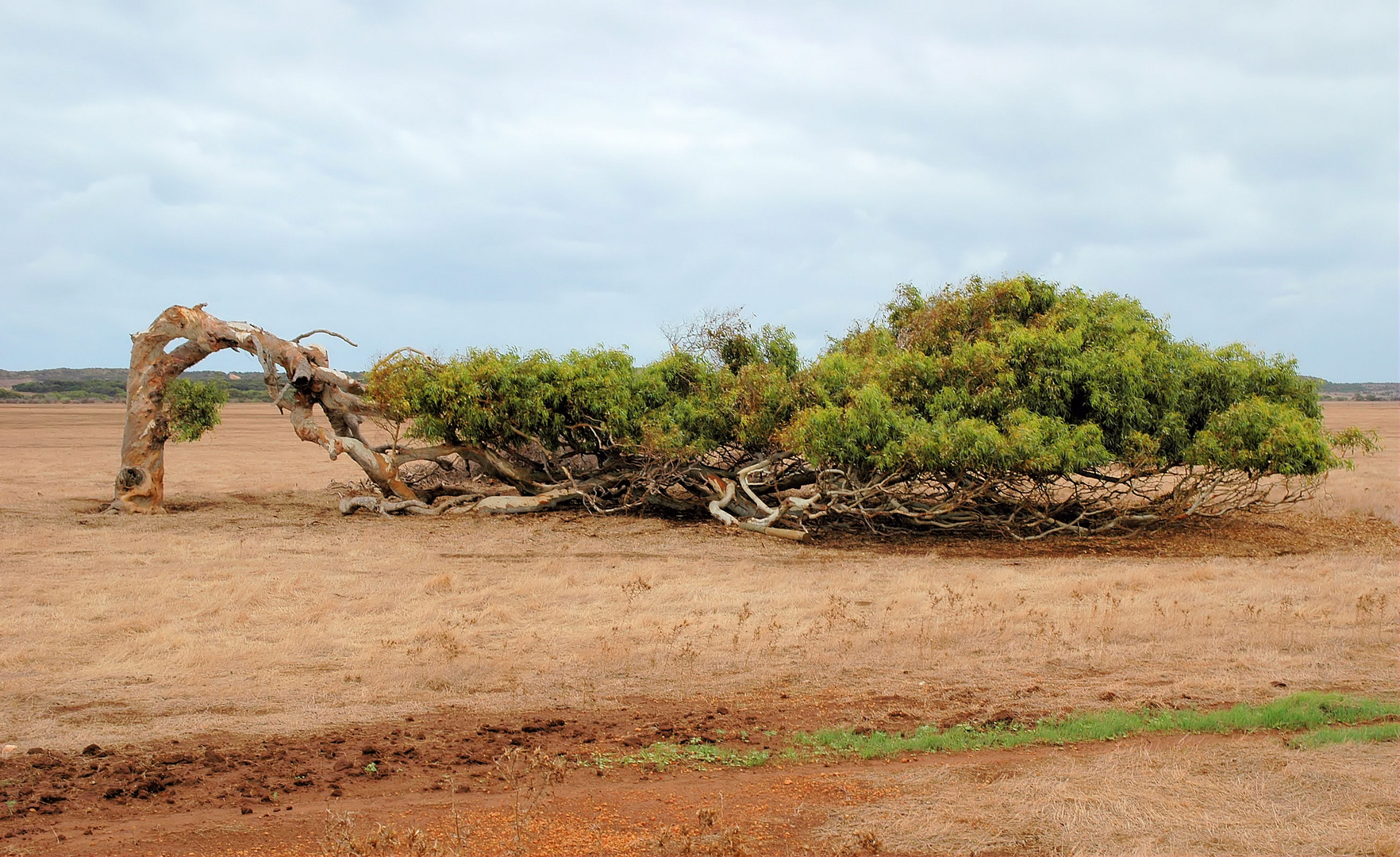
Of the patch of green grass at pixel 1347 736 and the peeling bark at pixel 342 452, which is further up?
the peeling bark at pixel 342 452

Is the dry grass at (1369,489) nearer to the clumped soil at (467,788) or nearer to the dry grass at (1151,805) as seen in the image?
the dry grass at (1151,805)

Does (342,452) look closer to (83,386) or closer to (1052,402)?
→ (1052,402)

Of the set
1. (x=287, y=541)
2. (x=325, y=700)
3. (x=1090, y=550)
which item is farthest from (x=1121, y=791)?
(x=287, y=541)

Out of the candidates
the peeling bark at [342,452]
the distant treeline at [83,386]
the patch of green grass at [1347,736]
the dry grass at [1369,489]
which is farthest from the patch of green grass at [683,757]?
the distant treeline at [83,386]

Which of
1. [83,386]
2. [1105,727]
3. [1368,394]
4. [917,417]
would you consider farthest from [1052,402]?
[1368,394]

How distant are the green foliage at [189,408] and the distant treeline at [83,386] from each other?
70.5 metres

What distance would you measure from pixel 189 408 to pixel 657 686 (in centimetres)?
1832

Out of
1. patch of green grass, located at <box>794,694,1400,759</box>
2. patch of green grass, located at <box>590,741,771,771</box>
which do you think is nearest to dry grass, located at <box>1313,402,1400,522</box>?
patch of green grass, located at <box>794,694,1400,759</box>

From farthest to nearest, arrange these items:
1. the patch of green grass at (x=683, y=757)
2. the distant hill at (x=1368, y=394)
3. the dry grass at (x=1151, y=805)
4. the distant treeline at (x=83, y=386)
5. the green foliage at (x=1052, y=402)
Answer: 1. the distant hill at (x=1368, y=394)
2. the distant treeline at (x=83, y=386)
3. the green foliage at (x=1052, y=402)
4. the patch of green grass at (x=683, y=757)
5. the dry grass at (x=1151, y=805)

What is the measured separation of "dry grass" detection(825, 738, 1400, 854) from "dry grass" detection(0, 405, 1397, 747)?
1737 millimetres

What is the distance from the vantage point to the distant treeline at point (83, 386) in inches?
4405

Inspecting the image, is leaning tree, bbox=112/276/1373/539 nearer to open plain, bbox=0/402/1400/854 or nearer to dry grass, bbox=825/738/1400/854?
open plain, bbox=0/402/1400/854

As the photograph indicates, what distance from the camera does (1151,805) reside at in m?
6.23

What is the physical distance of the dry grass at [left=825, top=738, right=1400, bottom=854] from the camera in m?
5.74
